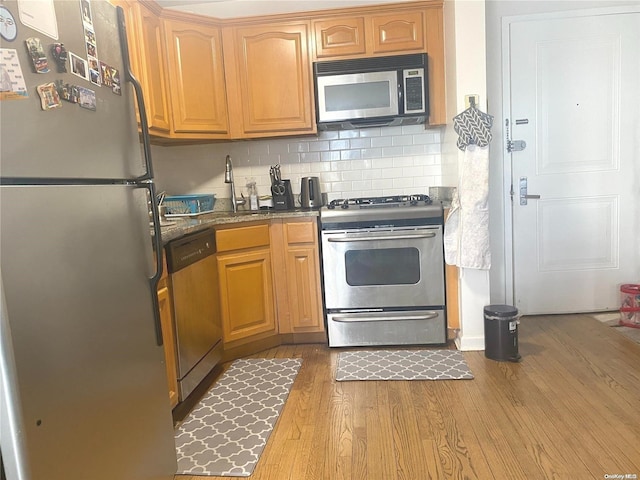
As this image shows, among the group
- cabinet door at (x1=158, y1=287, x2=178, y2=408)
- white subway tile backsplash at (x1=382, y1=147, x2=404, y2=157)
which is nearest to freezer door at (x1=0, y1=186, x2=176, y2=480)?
cabinet door at (x1=158, y1=287, x2=178, y2=408)

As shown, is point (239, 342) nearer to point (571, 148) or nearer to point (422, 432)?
point (422, 432)

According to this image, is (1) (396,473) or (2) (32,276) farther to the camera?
(1) (396,473)

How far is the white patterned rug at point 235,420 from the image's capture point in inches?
71.8

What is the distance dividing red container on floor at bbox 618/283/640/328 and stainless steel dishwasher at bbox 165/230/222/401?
2594 millimetres

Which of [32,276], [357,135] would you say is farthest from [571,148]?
[32,276]

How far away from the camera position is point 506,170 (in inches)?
129

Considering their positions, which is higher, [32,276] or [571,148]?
[571,148]

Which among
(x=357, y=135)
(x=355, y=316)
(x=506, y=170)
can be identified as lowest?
(x=355, y=316)

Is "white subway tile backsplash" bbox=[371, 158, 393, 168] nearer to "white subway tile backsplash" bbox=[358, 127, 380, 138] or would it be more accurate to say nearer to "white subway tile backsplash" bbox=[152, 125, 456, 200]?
"white subway tile backsplash" bbox=[152, 125, 456, 200]

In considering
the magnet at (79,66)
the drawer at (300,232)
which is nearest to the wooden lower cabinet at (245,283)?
the drawer at (300,232)

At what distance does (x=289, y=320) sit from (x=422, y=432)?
1312 millimetres

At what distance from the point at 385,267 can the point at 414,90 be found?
1158mm

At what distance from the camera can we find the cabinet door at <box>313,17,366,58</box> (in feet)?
10.1

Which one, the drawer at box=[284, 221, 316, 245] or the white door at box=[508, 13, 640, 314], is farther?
the white door at box=[508, 13, 640, 314]
